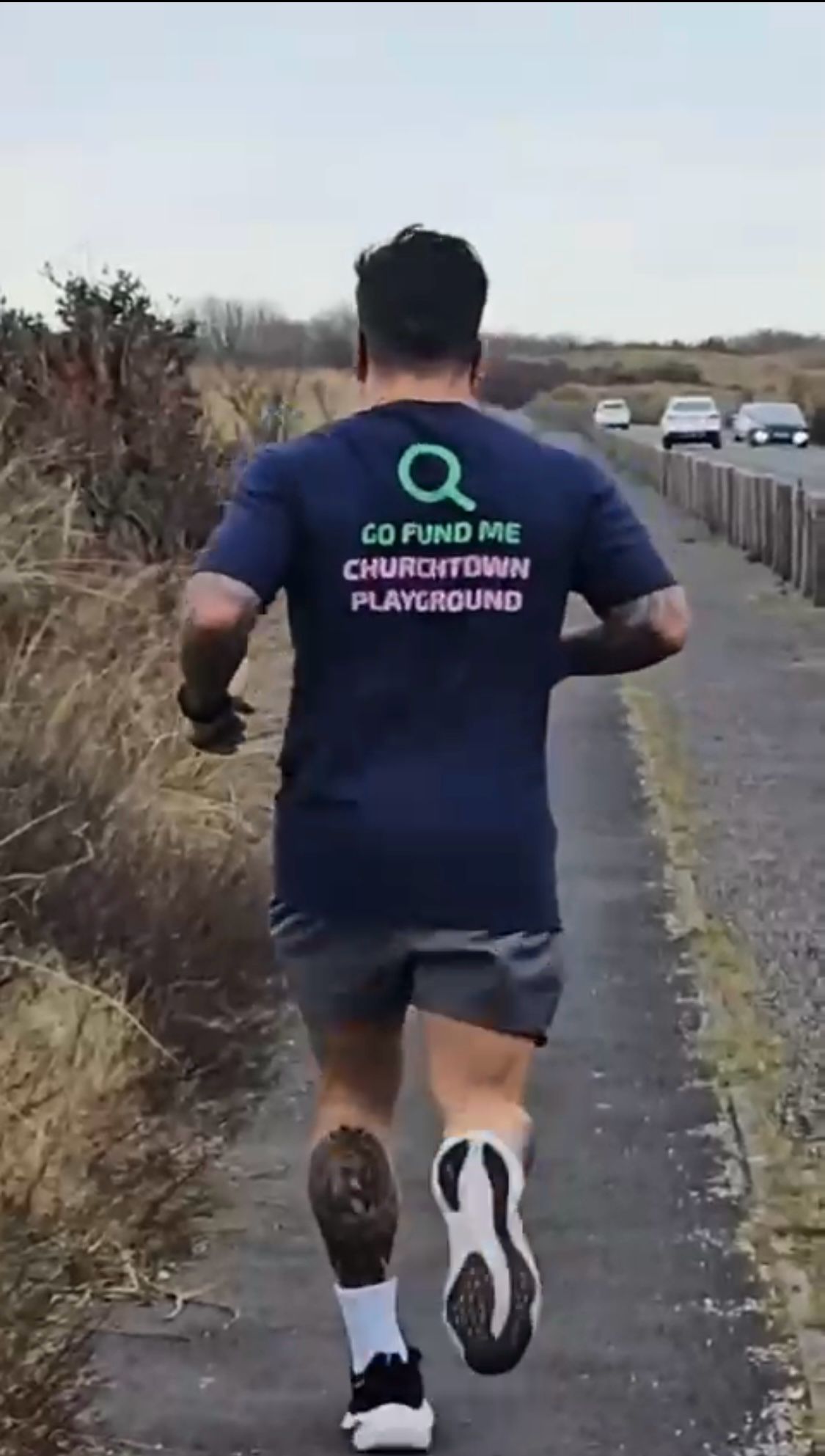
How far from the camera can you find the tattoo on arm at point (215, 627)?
14.4 feet

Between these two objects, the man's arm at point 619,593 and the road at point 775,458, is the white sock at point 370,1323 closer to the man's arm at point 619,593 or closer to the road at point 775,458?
the man's arm at point 619,593

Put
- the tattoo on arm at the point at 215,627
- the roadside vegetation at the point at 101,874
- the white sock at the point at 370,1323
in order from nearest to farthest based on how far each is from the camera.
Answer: the tattoo on arm at the point at 215,627, the white sock at the point at 370,1323, the roadside vegetation at the point at 101,874

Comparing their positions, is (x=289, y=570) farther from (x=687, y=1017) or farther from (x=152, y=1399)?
(x=687, y=1017)

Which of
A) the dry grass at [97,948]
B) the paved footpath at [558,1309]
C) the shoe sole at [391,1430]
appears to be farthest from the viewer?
the dry grass at [97,948]

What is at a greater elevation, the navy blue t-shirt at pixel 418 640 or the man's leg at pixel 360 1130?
the navy blue t-shirt at pixel 418 640

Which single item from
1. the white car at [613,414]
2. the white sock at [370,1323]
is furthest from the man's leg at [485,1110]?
the white car at [613,414]

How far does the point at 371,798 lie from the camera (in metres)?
4.51

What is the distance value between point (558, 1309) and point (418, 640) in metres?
1.81

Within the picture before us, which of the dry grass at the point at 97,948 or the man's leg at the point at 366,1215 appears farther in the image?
the dry grass at the point at 97,948

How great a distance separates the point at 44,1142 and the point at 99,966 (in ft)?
3.96

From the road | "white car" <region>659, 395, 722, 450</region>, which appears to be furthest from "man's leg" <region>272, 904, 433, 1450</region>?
"white car" <region>659, 395, 722, 450</region>

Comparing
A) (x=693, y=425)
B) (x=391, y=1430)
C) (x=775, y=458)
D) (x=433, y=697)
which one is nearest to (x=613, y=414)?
(x=693, y=425)

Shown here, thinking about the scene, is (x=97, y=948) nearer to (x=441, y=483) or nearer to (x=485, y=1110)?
(x=485, y=1110)

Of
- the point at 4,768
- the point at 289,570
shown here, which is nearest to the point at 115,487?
the point at 4,768
